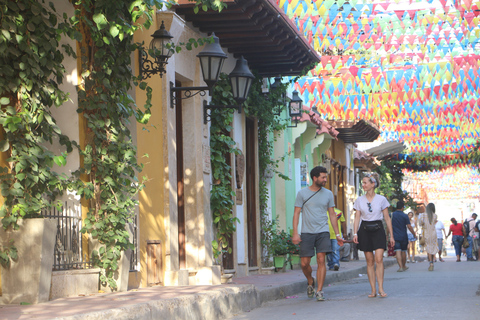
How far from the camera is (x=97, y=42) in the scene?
8.32 meters

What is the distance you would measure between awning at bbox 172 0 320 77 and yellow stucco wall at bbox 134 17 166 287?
1397mm

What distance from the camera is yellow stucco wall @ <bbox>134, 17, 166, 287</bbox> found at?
1040 cm

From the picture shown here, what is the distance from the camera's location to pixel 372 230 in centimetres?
1030

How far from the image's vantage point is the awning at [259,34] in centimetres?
1172

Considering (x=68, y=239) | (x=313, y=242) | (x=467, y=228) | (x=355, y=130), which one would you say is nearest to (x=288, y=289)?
(x=313, y=242)

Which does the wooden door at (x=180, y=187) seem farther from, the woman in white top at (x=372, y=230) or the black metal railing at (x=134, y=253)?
the woman in white top at (x=372, y=230)

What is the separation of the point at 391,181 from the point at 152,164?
94.2ft

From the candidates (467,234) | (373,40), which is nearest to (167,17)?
(373,40)

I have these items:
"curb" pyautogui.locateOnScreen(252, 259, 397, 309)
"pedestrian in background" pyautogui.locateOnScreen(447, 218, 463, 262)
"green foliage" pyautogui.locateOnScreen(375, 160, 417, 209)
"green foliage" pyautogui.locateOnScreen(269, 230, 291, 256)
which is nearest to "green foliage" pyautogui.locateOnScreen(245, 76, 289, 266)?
"green foliage" pyautogui.locateOnScreen(269, 230, 291, 256)

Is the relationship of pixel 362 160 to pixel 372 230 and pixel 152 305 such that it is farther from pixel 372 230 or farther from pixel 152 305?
pixel 152 305

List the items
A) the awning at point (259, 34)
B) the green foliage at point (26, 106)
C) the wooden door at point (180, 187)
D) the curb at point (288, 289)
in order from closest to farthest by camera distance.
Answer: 1. the green foliage at point (26, 106)
2. the curb at point (288, 289)
3. the awning at point (259, 34)
4. the wooden door at point (180, 187)

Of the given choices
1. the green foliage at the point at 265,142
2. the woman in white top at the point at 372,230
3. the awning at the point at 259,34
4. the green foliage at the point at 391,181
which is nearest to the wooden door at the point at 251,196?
the green foliage at the point at 265,142

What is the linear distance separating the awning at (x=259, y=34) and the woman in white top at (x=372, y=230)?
10.5ft

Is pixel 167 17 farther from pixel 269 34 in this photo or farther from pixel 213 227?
pixel 213 227
